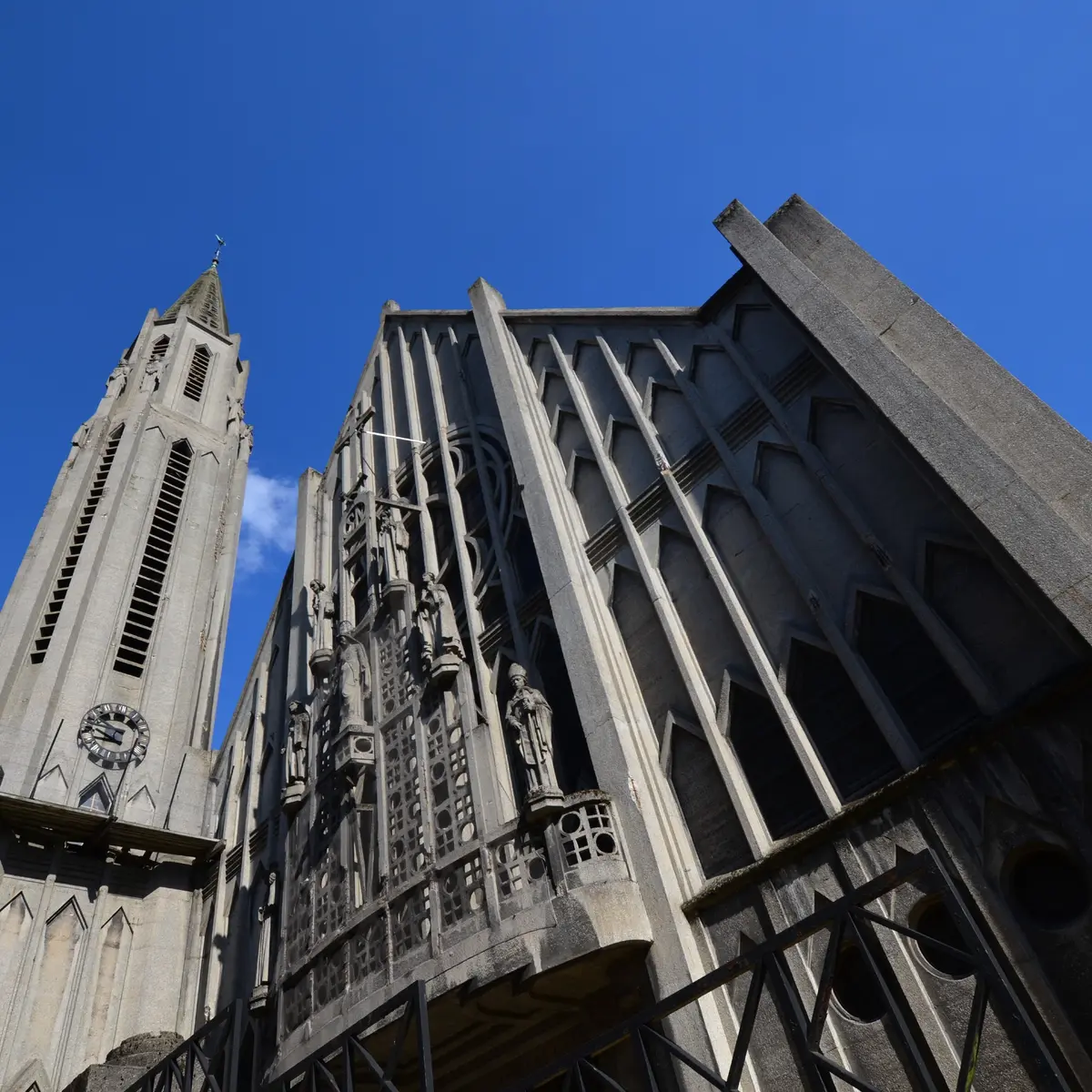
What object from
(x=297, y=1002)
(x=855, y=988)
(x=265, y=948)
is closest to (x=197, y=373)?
(x=265, y=948)

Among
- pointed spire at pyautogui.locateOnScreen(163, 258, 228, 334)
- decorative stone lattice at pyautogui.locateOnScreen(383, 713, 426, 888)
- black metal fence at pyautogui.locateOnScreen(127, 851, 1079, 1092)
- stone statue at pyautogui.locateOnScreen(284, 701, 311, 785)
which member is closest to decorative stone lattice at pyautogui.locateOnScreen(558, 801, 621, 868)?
black metal fence at pyautogui.locateOnScreen(127, 851, 1079, 1092)

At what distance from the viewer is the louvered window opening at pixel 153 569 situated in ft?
80.2

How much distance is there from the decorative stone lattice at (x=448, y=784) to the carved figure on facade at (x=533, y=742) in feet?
2.70

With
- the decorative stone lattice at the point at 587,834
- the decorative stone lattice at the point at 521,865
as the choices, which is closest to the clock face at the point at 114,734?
the decorative stone lattice at the point at 521,865

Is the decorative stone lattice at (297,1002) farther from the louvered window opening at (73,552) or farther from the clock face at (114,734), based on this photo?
the louvered window opening at (73,552)

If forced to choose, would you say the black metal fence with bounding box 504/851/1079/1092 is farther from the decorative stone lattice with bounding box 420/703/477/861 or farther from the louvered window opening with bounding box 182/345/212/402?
the louvered window opening with bounding box 182/345/212/402

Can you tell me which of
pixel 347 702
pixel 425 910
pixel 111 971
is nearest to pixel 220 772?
pixel 111 971

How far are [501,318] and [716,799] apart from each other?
11.6 m

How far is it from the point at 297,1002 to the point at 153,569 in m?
18.2

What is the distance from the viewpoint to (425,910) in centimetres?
1091

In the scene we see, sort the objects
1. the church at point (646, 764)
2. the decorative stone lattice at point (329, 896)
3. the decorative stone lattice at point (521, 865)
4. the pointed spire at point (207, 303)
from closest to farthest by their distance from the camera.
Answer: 1. the church at point (646, 764)
2. the decorative stone lattice at point (521, 865)
3. the decorative stone lattice at point (329, 896)
4. the pointed spire at point (207, 303)

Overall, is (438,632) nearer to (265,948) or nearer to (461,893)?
(461,893)

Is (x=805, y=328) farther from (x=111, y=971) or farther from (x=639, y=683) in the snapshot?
(x=111, y=971)

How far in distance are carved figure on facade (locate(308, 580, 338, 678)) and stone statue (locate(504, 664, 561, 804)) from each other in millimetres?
6132
